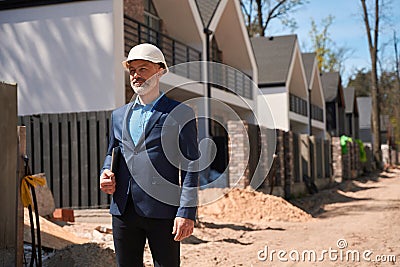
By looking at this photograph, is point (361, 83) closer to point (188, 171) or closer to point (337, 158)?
point (337, 158)

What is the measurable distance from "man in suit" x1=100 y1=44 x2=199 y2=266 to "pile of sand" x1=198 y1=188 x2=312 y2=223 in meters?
10.0

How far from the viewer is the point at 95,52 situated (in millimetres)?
13727

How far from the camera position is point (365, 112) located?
2928 inches

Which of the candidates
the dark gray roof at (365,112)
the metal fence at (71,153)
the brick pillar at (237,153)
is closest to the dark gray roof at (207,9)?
the brick pillar at (237,153)

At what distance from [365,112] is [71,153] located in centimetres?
6582

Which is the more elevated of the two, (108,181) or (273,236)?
(108,181)

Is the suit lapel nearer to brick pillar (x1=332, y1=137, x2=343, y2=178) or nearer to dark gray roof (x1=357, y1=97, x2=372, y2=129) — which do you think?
brick pillar (x1=332, y1=137, x2=343, y2=178)

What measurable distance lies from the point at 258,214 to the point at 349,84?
76502 millimetres

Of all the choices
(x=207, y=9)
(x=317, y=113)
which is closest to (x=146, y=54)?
(x=207, y=9)

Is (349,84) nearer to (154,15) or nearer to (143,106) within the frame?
(154,15)

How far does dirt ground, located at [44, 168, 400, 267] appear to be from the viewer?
26.0ft

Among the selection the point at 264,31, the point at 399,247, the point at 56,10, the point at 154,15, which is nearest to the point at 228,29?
the point at 154,15

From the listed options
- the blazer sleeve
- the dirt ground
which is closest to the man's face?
the blazer sleeve

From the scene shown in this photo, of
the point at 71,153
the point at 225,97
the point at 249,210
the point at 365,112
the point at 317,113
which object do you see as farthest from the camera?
the point at 365,112
